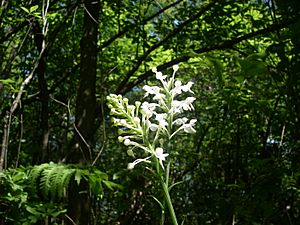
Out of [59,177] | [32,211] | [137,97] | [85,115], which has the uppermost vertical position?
[137,97]

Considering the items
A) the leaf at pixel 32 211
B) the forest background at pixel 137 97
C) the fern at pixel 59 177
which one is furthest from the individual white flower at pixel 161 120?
the leaf at pixel 32 211

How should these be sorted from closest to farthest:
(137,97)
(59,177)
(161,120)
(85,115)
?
(161,120)
(59,177)
(85,115)
(137,97)

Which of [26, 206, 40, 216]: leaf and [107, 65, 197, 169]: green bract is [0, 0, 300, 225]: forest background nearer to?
[26, 206, 40, 216]: leaf

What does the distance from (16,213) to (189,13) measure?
326cm

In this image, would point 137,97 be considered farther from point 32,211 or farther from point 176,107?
point 176,107

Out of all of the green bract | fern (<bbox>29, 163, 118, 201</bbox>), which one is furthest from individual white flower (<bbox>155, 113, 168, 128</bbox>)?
fern (<bbox>29, 163, 118, 201</bbox>)

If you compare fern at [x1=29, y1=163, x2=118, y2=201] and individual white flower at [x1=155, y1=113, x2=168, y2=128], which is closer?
individual white flower at [x1=155, y1=113, x2=168, y2=128]

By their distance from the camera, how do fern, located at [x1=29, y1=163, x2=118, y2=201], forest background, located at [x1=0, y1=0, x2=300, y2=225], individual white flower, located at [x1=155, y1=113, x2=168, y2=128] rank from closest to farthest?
1. individual white flower, located at [x1=155, y1=113, x2=168, y2=128]
2. fern, located at [x1=29, y1=163, x2=118, y2=201]
3. forest background, located at [x1=0, y1=0, x2=300, y2=225]

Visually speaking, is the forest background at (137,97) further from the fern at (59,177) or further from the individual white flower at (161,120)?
the individual white flower at (161,120)

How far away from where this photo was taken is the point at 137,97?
905cm

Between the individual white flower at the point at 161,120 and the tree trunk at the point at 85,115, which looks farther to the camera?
the tree trunk at the point at 85,115

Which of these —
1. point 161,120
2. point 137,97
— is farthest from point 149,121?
point 137,97

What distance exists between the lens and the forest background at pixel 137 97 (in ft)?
8.03

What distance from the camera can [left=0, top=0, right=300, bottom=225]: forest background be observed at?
Answer: 8.03 feet
